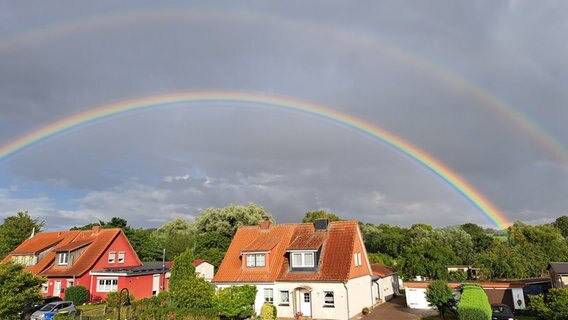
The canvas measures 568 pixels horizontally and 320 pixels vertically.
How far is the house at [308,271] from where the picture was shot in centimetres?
2962

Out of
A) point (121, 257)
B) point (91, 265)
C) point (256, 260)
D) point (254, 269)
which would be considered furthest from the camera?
point (121, 257)

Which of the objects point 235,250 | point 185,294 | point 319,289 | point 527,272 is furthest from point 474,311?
point 527,272

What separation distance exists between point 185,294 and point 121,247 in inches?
946

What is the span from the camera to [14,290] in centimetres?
2456

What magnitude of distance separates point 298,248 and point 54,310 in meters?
19.9

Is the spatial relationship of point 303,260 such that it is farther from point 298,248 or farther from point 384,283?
point 384,283

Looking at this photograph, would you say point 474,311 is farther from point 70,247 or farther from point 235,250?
point 70,247

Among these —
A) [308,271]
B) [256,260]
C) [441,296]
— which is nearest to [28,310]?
[256,260]

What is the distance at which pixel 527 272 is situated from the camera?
55.7 m

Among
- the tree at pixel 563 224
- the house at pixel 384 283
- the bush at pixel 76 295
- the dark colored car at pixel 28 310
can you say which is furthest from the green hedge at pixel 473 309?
the tree at pixel 563 224

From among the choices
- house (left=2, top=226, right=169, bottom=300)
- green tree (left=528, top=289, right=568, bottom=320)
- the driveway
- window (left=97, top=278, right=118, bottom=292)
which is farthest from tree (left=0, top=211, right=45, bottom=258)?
green tree (left=528, top=289, right=568, bottom=320)

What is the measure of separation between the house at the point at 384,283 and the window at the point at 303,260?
28.9 feet

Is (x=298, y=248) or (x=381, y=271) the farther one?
(x=381, y=271)

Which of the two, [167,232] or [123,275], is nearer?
[123,275]
